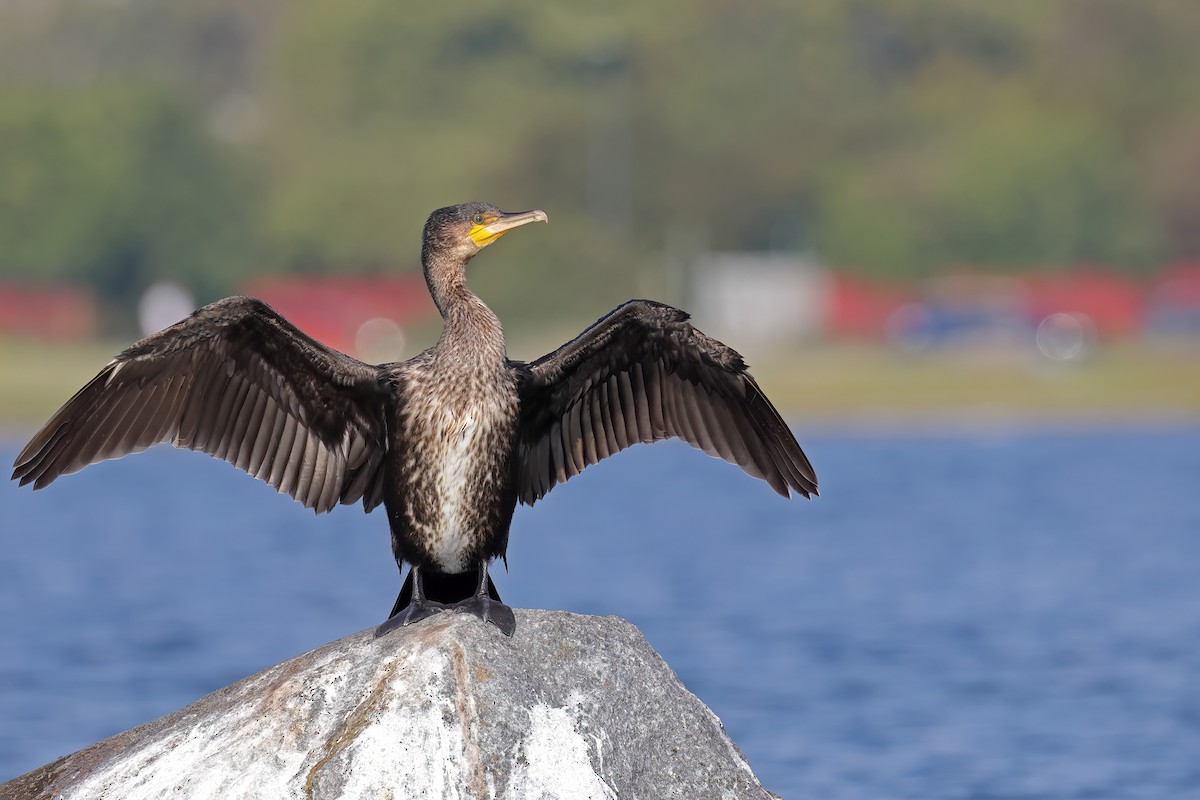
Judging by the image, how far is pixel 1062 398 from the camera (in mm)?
40781

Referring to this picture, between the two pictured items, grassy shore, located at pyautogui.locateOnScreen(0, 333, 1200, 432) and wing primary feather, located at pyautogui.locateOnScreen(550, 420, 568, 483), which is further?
grassy shore, located at pyautogui.locateOnScreen(0, 333, 1200, 432)

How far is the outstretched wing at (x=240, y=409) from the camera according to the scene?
22.2ft

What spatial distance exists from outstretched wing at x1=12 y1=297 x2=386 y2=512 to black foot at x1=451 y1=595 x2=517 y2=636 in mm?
678

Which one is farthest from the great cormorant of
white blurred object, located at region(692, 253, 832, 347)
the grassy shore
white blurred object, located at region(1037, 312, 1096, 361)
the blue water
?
white blurred object, located at region(692, 253, 832, 347)

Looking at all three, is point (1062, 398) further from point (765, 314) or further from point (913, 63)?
point (913, 63)

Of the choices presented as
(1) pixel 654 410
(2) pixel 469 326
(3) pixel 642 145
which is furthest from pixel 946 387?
(2) pixel 469 326

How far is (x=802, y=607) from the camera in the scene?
17.2 metres

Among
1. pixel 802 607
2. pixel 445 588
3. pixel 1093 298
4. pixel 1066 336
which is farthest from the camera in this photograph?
pixel 1093 298

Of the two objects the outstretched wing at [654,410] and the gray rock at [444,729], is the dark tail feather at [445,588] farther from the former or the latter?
the outstretched wing at [654,410]

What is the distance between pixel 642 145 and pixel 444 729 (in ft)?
193

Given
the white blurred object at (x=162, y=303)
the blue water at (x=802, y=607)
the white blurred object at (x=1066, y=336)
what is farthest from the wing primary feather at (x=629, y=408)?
the white blurred object at (x=162, y=303)

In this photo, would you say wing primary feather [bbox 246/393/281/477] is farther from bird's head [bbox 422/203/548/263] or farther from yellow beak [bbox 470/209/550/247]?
yellow beak [bbox 470/209/550/247]

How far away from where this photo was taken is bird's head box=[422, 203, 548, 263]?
710 cm

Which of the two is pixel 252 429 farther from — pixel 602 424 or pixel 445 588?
pixel 602 424
